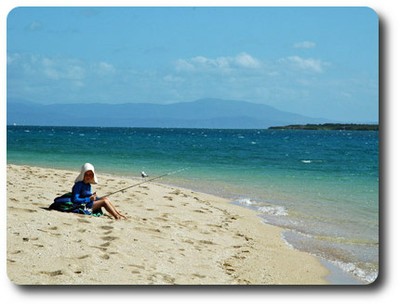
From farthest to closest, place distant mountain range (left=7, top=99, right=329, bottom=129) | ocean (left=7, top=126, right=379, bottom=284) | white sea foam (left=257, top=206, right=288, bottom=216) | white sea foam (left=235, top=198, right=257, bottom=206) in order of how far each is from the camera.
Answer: white sea foam (left=235, top=198, right=257, bottom=206) → white sea foam (left=257, top=206, right=288, bottom=216) → ocean (left=7, top=126, right=379, bottom=284) → distant mountain range (left=7, top=99, right=329, bottom=129)

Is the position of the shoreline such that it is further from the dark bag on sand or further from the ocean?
the ocean

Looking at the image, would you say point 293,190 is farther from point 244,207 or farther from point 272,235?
point 272,235

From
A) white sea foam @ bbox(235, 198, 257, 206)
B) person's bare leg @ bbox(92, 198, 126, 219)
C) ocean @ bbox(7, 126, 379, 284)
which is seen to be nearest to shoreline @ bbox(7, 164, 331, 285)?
person's bare leg @ bbox(92, 198, 126, 219)

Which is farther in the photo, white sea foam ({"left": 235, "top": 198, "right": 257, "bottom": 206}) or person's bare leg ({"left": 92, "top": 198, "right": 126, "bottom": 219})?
white sea foam ({"left": 235, "top": 198, "right": 257, "bottom": 206})

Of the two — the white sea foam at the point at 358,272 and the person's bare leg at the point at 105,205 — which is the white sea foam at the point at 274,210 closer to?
the white sea foam at the point at 358,272

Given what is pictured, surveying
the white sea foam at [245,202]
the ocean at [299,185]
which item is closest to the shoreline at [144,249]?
the ocean at [299,185]

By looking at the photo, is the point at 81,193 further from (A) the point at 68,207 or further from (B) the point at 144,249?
(B) the point at 144,249

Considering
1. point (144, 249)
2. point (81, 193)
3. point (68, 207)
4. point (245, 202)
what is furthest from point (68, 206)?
point (245, 202)
